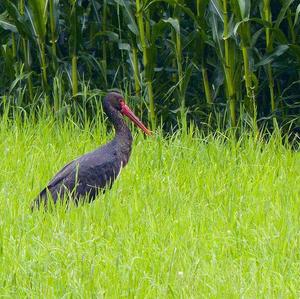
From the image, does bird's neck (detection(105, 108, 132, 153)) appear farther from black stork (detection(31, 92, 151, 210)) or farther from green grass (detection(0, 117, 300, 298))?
green grass (detection(0, 117, 300, 298))

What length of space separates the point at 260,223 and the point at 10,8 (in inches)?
169

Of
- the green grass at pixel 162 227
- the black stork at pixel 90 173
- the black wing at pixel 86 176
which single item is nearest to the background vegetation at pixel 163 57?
the green grass at pixel 162 227

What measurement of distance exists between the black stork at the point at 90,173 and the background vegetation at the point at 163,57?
1.67 meters

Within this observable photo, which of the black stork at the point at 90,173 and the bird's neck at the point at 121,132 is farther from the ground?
the bird's neck at the point at 121,132

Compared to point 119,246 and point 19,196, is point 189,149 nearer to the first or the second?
point 19,196

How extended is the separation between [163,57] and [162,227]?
4190mm

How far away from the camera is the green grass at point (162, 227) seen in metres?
5.02

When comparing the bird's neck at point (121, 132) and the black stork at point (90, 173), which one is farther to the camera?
the bird's neck at point (121, 132)

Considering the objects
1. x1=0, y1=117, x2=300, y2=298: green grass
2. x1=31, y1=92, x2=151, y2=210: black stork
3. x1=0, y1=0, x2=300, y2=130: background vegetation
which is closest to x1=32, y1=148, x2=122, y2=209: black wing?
x1=31, y1=92, x2=151, y2=210: black stork

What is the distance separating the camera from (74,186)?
21.9 feet

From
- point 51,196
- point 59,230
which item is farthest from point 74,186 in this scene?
point 59,230

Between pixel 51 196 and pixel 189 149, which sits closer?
pixel 51 196

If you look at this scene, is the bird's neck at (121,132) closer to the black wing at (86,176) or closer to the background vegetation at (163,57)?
the black wing at (86,176)

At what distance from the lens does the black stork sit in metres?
6.57
